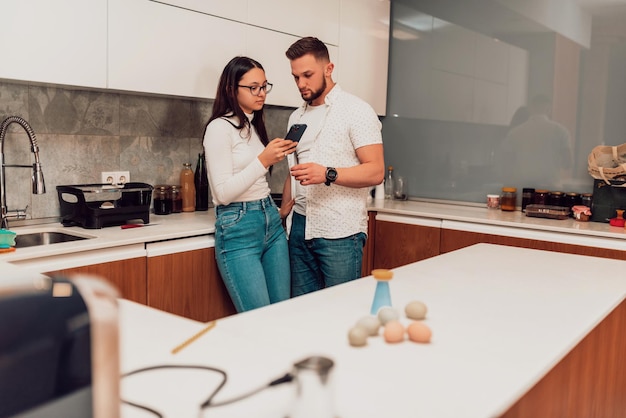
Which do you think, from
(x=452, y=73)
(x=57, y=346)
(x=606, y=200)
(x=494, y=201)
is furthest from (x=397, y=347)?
(x=452, y=73)

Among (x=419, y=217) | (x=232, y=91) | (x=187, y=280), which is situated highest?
(x=232, y=91)

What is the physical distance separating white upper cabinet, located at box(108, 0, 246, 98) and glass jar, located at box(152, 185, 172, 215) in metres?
0.52

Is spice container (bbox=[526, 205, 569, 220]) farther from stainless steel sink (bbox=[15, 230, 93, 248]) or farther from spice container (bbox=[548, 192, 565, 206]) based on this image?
stainless steel sink (bbox=[15, 230, 93, 248])

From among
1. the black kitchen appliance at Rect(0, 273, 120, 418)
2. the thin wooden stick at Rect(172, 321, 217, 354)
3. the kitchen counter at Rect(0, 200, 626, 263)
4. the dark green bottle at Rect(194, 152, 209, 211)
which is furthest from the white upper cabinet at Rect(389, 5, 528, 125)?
the black kitchen appliance at Rect(0, 273, 120, 418)

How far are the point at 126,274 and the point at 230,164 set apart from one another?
1.92 feet

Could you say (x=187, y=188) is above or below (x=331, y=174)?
below

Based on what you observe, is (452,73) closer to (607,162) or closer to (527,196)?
(527,196)

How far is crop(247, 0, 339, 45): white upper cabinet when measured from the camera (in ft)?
10.1

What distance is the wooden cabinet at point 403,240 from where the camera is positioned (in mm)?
3324

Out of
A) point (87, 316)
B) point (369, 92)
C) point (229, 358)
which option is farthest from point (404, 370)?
point (369, 92)

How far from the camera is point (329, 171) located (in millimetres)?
2342

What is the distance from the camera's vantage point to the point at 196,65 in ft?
9.16

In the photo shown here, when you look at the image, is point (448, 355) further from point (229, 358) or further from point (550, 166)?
point (550, 166)

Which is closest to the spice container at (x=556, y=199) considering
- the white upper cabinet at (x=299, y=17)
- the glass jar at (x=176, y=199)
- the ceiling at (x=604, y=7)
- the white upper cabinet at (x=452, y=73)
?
the white upper cabinet at (x=452, y=73)
